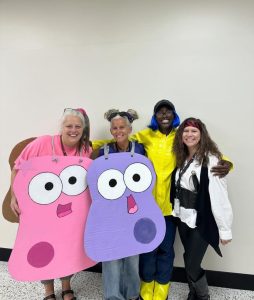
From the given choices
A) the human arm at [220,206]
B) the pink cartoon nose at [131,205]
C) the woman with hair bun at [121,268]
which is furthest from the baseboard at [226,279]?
the pink cartoon nose at [131,205]

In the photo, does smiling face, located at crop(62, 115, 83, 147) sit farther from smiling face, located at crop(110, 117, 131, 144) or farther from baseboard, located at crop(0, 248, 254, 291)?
baseboard, located at crop(0, 248, 254, 291)

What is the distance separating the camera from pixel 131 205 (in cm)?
133

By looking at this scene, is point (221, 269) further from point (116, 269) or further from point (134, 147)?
point (134, 147)

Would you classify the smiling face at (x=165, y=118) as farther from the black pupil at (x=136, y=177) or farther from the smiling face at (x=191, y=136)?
the black pupil at (x=136, y=177)

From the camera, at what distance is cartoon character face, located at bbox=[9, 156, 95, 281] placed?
4.25 ft

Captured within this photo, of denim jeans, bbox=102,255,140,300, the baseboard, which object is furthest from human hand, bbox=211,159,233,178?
the baseboard

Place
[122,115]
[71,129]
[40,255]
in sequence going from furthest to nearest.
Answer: [122,115] → [71,129] → [40,255]

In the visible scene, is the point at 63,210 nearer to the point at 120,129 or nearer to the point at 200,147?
the point at 120,129

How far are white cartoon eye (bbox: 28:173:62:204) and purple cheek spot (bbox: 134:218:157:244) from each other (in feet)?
1.58

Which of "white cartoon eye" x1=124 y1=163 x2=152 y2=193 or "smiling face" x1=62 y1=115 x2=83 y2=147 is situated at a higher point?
"smiling face" x1=62 y1=115 x2=83 y2=147

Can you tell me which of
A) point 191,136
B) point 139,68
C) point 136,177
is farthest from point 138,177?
point 139,68

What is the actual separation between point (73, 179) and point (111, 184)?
22 centimetres

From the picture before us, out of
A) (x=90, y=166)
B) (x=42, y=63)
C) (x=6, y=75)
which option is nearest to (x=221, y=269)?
(x=90, y=166)

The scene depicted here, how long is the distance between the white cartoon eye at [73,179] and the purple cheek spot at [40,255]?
1.02ft
